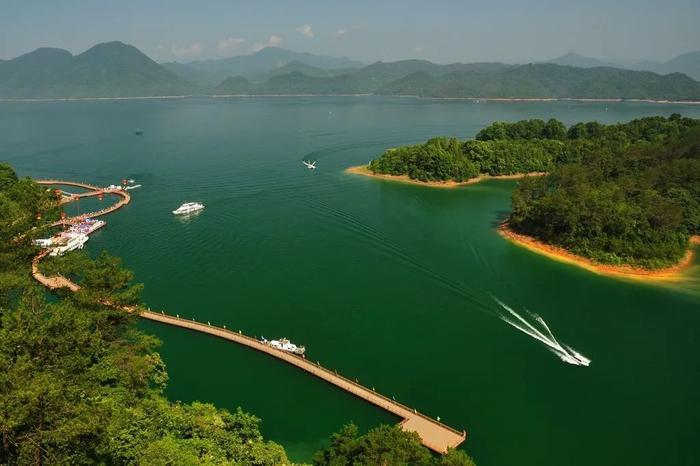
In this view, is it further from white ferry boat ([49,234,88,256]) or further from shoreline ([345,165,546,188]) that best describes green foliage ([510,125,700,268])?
white ferry boat ([49,234,88,256])

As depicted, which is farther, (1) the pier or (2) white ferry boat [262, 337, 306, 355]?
(2) white ferry boat [262, 337, 306, 355]

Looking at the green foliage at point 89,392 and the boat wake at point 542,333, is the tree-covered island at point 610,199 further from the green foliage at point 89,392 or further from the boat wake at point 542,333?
the green foliage at point 89,392

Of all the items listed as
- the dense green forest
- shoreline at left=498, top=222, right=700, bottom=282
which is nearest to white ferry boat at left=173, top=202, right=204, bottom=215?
the dense green forest

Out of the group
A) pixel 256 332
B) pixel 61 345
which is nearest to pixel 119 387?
pixel 61 345

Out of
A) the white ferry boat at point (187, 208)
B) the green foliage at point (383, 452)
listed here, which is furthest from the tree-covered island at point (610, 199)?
the green foliage at point (383, 452)

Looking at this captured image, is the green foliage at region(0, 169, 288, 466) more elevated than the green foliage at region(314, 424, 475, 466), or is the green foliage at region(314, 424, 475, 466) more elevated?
the green foliage at region(0, 169, 288, 466)

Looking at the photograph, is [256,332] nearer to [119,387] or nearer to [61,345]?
[119,387]
